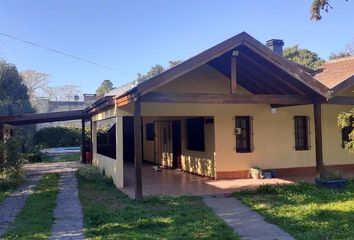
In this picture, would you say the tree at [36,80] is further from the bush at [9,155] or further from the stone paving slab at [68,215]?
the stone paving slab at [68,215]

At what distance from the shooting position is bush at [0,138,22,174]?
47.2 ft

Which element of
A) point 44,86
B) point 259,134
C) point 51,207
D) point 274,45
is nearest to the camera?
point 51,207

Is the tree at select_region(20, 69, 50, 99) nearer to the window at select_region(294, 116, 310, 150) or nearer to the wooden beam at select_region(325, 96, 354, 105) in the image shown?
the window at select_region(294, 116, 310, 150)

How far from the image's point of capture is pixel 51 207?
9695mm

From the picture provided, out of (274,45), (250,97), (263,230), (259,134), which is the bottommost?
(263,230)

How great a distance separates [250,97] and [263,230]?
475cm

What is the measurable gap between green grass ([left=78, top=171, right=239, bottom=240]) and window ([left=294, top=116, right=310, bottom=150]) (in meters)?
6.44

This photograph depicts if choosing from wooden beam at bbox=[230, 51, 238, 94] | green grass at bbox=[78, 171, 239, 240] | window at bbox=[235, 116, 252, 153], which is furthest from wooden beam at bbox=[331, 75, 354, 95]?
green grass at bbox=[78, 171, 239, 240]

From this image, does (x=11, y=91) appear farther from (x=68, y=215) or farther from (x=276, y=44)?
(x=68, y=215)

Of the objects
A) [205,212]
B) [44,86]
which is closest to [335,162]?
[205,212]

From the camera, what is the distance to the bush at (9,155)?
14.4 m

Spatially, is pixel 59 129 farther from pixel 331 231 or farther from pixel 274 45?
pixel 331 231

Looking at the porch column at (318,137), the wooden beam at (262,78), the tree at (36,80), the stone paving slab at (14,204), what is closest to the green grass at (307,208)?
the porch column at (318,137)

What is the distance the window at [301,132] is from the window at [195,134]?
353cm
